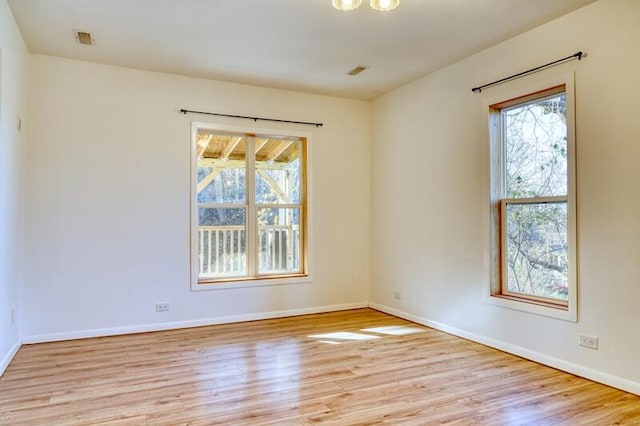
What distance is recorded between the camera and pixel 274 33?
3.49 metres

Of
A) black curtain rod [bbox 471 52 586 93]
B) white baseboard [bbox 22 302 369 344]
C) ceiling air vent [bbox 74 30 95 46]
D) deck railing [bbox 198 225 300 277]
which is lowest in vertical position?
white baseboard [bbox 22 302 369 344]

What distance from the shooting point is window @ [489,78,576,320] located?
3.24 meters

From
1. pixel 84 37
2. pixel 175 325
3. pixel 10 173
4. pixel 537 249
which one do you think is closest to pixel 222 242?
pixel 175 325

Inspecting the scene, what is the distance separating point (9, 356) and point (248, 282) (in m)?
2.27

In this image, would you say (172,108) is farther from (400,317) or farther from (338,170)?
(400,317)

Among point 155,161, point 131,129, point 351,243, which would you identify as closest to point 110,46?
point 131,129

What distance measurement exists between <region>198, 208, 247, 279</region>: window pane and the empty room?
27 millimetres

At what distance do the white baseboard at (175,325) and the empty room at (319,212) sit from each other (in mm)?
22

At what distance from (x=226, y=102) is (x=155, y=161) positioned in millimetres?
1049

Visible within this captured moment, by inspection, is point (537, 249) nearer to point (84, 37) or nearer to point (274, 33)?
point (274, 33)

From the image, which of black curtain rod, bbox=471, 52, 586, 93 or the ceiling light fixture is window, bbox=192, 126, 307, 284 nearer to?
black curtain rod, bbox=471, 52, 586, 93

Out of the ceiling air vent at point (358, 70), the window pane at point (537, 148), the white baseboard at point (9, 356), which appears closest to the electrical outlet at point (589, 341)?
the window pane at point (537, 148)

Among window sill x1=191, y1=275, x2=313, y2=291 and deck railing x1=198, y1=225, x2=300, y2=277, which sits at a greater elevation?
deck railing x1=198, y1=225, x2=300, y2=277

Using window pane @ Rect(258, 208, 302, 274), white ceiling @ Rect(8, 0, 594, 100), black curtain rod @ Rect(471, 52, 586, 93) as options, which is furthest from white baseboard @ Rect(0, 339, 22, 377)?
black curtain rod @ Rect(471, 52, 586, 93)
